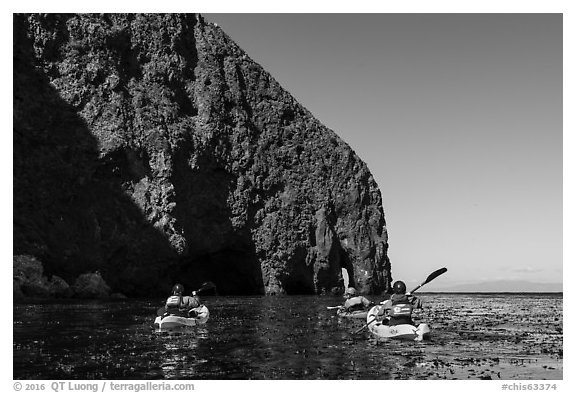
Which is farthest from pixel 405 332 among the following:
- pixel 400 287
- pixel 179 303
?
pixel 179 303

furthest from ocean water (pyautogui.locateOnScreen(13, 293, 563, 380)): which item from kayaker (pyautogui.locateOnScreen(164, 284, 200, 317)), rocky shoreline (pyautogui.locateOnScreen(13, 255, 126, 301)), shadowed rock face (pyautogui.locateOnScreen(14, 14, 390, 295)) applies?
shadowed rock face (pyautogui.locateOnScreen(14, 14, 390, 295))

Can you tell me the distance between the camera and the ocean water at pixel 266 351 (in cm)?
1889

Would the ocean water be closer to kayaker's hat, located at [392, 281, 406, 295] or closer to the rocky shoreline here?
kayaker's hat, located at [392, 281, 406, 295]

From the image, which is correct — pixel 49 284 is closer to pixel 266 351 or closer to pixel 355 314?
pixel 355 314

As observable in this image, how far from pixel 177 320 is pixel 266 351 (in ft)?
33.0

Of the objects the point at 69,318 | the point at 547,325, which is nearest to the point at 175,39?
the point at 69,318

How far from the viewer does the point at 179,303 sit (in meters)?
33.3

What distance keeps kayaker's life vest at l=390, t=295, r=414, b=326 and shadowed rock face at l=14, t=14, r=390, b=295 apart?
46.3m

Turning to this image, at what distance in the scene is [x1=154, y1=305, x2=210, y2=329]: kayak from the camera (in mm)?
31188

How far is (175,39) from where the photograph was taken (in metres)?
80.9

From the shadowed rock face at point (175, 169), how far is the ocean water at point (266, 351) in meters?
32.1

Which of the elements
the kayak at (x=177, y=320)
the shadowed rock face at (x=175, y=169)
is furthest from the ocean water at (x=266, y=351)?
the shadowed rock face at (x=175, y=169)

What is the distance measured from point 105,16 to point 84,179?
22.7m
